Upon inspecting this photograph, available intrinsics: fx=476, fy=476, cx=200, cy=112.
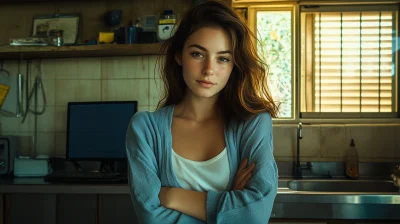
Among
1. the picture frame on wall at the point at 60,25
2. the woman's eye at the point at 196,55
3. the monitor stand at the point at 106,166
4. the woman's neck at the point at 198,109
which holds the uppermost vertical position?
the picture frame on wall at the point at 60,25

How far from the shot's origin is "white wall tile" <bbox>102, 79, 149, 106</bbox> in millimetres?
3012

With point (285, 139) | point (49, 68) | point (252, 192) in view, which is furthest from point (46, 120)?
point (252, 192)

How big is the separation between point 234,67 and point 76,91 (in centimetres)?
192

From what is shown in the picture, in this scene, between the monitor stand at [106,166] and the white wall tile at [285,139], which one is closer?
the monitor stand at [106,166]

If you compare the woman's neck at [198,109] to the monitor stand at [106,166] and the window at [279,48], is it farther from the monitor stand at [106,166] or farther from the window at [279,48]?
the window at [279,48]

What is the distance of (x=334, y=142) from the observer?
3012 mm

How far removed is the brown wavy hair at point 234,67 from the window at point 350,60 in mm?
1719

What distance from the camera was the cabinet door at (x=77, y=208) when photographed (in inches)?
99.7

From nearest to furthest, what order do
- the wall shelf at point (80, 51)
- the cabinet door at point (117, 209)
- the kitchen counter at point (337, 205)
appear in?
the kitchen counter at point (337, 205), the cabinet door at point (117, 209), the wall shelf at point (80, 51)

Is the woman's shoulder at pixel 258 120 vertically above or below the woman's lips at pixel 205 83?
below

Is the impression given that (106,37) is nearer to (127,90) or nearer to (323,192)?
(127,90)

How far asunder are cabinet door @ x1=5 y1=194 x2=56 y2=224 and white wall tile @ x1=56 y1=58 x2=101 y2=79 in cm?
86

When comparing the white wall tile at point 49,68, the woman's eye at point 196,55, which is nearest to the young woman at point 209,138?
the woman's eye at point 196,55

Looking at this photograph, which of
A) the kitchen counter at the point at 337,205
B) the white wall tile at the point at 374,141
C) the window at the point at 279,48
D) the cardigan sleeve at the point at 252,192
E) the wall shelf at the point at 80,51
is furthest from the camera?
the window at the point at 279,48
